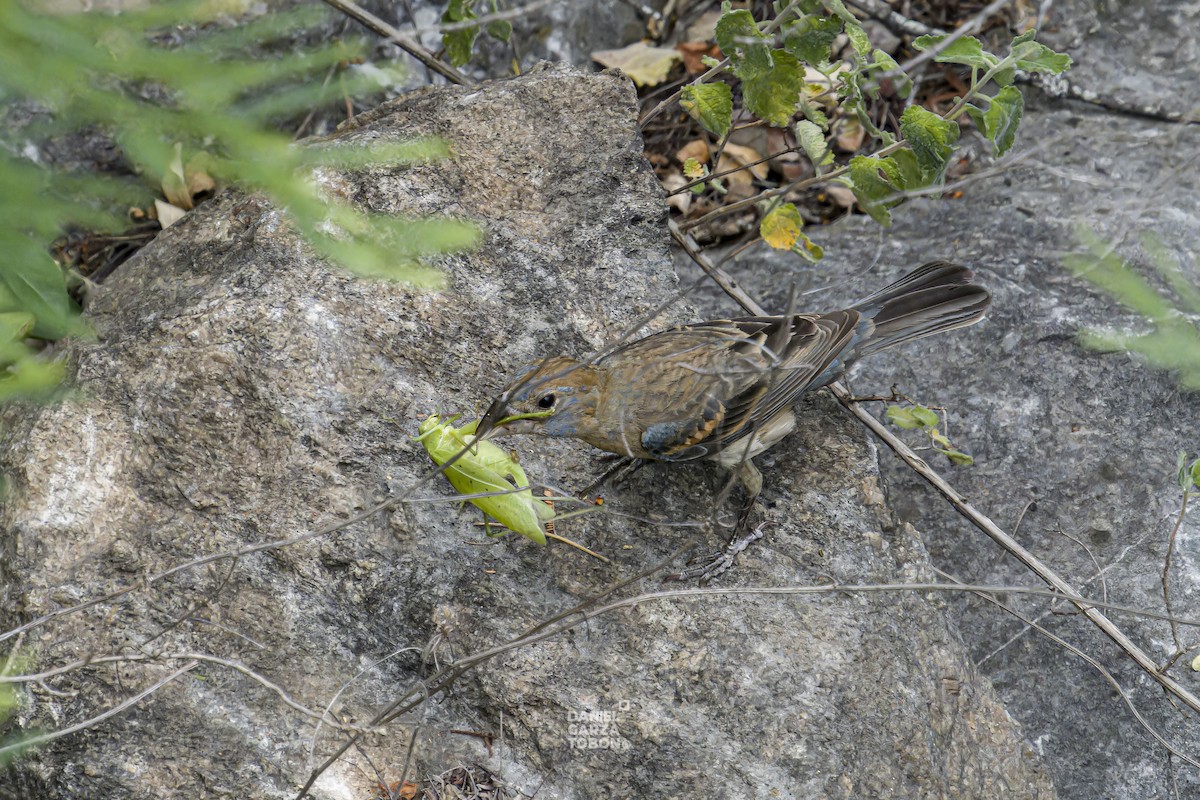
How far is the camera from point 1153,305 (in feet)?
12.0

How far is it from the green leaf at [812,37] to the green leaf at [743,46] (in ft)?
0.43

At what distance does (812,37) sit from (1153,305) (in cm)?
169

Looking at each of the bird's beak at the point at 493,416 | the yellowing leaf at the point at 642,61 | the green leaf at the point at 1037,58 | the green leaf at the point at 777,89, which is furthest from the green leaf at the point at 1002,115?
the yellowing leaf at the point at 642,61

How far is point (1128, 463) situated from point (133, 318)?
430cm

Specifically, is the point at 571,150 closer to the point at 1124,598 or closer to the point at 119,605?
the point at 119,605

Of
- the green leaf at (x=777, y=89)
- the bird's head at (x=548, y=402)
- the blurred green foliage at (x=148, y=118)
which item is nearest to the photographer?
the blurred green foliage at (x=148, y=118)

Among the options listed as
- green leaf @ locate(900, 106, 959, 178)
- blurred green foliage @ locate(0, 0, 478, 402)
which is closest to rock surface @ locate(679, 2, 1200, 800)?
green leaf @ locate(900, 106, 959, 178)

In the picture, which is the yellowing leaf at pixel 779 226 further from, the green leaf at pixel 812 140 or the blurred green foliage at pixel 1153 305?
Answer: the blurred green foliage at pixel 1153 305

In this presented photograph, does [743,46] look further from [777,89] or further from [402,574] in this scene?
[402,574]

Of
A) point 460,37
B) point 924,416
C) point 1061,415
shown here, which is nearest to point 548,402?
point 924,416

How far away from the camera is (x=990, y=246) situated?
555 centimetres

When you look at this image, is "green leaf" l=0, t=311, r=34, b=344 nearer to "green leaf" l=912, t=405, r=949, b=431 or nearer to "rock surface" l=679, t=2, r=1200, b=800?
"rock surface" l=679, t=2, r=1200, b=800

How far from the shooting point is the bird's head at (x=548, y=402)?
384 cm

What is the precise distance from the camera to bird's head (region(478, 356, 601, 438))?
3.84 metres
